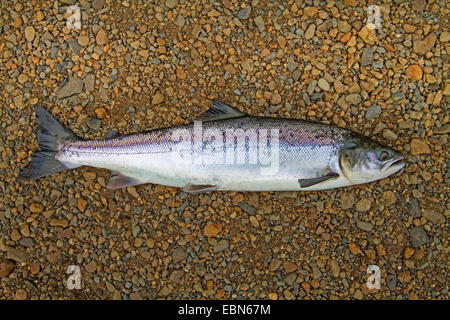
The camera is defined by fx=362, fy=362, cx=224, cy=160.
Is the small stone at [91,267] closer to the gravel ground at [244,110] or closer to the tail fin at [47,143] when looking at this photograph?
the gravel ground at [244,110]

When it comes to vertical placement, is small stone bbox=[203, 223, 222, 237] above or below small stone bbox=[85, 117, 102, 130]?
below

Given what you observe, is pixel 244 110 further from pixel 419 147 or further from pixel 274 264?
pixel 419 147

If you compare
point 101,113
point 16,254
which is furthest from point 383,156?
point 16,254

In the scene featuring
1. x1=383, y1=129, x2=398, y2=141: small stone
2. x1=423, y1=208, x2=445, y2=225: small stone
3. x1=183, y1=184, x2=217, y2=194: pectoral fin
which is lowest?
x1=423, y1=208, x2=445, y2=225: small stone

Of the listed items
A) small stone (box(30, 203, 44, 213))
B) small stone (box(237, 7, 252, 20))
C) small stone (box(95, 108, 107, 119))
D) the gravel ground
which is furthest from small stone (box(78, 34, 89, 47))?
small stone (box(30, 203, 44, 213))

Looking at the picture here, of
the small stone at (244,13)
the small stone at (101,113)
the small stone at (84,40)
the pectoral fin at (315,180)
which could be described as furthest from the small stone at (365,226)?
the small stone at (84,40)

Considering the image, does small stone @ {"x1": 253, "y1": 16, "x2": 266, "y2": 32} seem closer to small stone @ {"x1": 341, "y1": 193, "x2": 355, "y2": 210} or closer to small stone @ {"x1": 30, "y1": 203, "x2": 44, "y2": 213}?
small stone @ {"x1": 341, "y1": 193, "x2": 355, "y2": 210}
